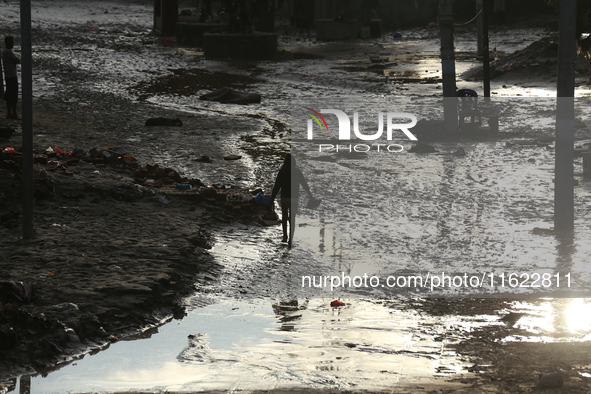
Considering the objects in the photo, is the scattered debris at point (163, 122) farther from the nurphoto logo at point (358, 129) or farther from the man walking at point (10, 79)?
the nurphoto logo at point (358, 129)

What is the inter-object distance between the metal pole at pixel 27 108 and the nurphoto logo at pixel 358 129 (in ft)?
20.7

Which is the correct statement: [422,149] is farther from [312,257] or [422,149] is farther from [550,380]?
[550,380]

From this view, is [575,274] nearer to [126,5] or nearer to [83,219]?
[83,219]

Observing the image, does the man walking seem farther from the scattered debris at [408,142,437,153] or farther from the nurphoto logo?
the scattered debris at [408,142,437,153]

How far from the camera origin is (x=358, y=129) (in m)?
14.2

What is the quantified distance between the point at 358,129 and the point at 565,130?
242 inches

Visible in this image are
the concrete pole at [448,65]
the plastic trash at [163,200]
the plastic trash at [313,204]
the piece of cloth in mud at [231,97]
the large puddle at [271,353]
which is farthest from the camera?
the piece of cloth in mud at [231,97]

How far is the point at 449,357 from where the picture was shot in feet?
17.1

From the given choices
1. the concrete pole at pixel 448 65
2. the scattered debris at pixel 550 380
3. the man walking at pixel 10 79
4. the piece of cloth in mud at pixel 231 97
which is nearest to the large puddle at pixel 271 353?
the scattered debris at pixel 550 380

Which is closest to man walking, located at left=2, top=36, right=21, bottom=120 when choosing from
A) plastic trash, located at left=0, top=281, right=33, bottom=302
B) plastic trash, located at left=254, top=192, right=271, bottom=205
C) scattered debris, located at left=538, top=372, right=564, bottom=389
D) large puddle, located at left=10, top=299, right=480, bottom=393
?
plastic trash, located at left=254, top=192, right=271, bottom=205

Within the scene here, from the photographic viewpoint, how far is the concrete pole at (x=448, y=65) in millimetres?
13648

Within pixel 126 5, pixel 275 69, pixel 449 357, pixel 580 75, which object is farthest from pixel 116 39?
pixel 449 357

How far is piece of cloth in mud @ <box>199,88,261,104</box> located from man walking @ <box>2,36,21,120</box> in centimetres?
537

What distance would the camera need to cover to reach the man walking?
13.3 metres
